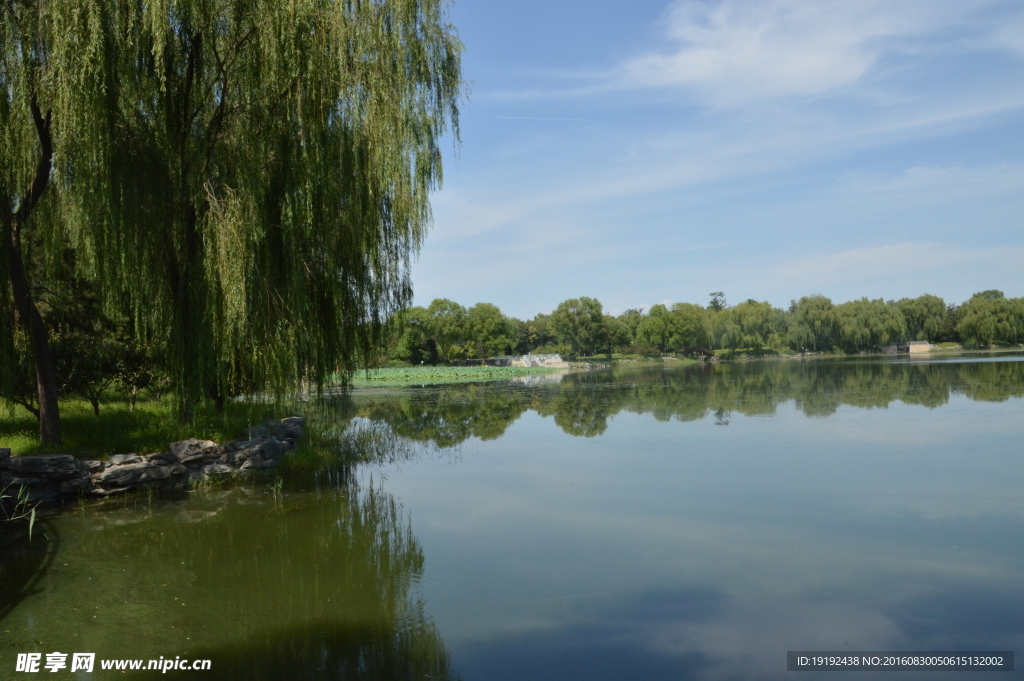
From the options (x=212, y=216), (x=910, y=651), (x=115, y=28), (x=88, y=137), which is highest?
(x=115, y=28)

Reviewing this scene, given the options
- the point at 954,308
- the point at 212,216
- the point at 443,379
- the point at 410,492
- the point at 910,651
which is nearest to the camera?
the point at 910,651

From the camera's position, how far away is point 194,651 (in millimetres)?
4699

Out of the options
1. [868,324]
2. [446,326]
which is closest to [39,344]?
[446,326]

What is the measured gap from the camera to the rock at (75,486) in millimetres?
9031

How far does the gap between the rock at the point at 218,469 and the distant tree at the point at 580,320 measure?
199 feet

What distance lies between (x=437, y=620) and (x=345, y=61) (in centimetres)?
756

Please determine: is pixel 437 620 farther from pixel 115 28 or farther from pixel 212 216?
pixel 115 28

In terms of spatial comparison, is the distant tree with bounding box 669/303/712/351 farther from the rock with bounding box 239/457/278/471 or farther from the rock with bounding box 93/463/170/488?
the rock with bounding box 93/463/170/488

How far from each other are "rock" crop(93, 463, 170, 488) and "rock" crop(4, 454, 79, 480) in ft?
1.19

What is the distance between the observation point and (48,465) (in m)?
8.80

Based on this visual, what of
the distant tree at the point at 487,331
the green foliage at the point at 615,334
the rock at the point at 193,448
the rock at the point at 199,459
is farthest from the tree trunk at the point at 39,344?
the green foliage at the point at 615,334

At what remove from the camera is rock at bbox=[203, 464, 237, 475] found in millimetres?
10438

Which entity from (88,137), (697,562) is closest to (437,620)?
(697,562)

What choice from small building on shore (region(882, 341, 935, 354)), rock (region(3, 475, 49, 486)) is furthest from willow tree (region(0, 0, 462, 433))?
small building on shore (region(882, 341, 935, 354))
